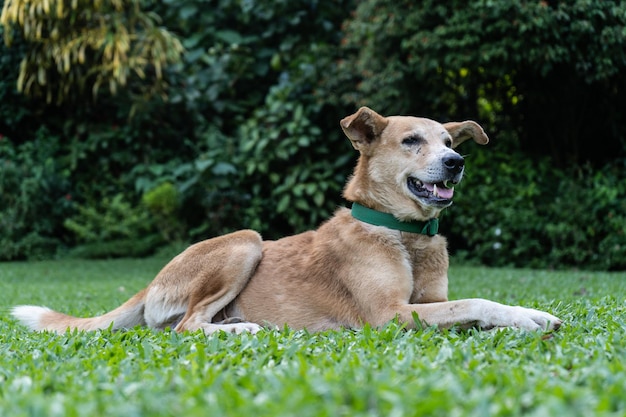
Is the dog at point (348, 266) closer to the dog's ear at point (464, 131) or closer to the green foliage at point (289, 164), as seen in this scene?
the dog's ear at point (464, 131)

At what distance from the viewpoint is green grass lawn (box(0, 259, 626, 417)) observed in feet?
6.64

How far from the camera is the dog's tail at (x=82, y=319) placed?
14.6ft

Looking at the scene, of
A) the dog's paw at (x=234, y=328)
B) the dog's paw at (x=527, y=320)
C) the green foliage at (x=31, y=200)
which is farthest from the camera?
the green foliage at (x=31, y=200)

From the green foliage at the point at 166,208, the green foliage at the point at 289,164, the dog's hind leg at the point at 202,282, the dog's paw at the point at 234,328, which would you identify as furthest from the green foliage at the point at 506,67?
the dog's paw at the point at 234,328

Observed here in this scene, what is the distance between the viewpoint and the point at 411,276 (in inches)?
161

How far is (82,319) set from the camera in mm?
4566

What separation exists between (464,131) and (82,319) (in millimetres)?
2696

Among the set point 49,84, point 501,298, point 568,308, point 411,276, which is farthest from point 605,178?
point 49,84

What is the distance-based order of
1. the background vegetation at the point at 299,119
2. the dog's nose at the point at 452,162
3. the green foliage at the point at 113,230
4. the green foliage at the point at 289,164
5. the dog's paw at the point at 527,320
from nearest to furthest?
1. the dog's paw at the point at 527,320
2. the dog's nose at the point at 452,162
3. the background vegetation at the point at 299,119
4. the green foliage at the point at 289,164
5. the green foliage at the point at 113,230

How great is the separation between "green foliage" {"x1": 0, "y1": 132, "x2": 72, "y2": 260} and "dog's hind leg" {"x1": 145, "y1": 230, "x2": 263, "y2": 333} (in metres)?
8.55

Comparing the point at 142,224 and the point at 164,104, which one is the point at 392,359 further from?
the point at 164,104

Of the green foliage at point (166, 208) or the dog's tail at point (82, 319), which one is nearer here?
the dog's tail at point (82, 319)

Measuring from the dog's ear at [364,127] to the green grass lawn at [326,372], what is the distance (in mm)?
1277

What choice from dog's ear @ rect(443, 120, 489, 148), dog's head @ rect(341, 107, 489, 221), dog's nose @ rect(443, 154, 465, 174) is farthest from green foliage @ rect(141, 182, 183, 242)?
dog's nose @ rect(443, 154, 465, 174)
